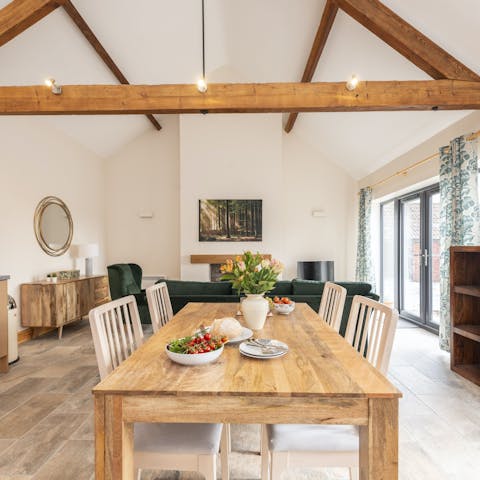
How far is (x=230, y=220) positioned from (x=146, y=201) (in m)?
1.88

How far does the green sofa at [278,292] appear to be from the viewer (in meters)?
3.22

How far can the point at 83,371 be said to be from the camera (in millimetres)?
3113

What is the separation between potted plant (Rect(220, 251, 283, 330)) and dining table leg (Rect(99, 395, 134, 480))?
0.84 meters

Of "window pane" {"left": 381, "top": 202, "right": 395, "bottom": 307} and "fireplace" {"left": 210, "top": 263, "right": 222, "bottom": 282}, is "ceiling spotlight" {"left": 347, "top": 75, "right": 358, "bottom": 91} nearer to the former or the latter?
"window pane" {"left": 381, "top": 202, "right": 395, "bottom": 307}

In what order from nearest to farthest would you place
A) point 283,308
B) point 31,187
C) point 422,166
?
point 283,308 < point 422,166 < point 31,187

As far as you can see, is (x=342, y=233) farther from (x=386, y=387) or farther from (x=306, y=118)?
(x=386, y=387)

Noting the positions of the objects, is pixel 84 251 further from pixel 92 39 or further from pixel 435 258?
pixel 435 258

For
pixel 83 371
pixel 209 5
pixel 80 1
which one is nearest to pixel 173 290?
pixel 83 371

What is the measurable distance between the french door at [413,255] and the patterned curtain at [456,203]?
963 mm

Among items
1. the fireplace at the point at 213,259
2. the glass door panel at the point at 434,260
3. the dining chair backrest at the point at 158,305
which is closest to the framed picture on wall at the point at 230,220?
the fireplace at the point at 213,259

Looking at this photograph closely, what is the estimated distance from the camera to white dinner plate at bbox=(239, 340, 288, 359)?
130cm

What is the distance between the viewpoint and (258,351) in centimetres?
136

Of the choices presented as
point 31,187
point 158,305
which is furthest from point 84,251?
point 158,305

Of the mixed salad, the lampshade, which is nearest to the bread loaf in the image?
the mixed salad
